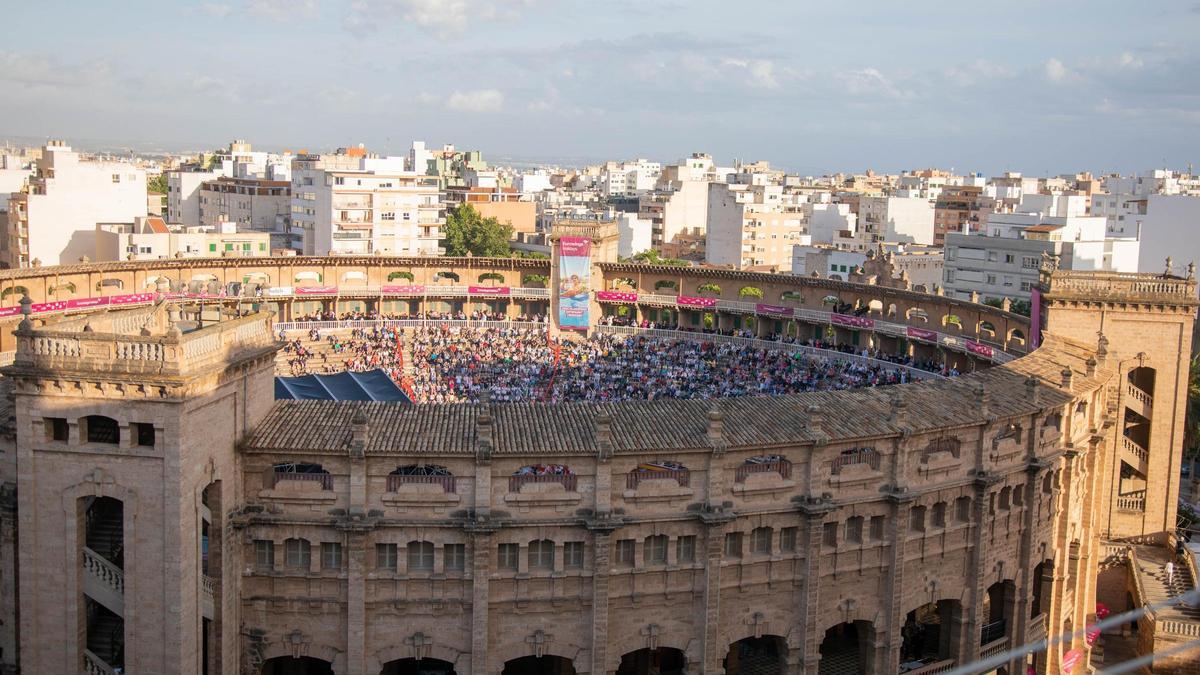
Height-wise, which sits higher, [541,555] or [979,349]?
[979,349]

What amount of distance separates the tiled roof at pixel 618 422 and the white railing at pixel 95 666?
6.16 metres

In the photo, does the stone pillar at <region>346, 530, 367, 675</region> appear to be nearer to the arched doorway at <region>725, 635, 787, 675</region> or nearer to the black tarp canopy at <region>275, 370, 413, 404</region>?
the arched doorway at <region>725, 635, 787, 675</region>

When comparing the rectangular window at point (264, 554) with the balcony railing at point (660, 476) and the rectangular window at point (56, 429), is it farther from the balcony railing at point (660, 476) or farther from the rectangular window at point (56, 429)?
the balcony railing at point (660, 476)

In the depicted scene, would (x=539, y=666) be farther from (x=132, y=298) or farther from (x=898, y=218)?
(x=898, y=218)

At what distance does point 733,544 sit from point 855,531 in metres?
4.17

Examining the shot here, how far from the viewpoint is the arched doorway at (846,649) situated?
122 ft

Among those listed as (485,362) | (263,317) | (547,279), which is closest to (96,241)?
(547,279)

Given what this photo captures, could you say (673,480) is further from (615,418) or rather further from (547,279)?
(547,279)

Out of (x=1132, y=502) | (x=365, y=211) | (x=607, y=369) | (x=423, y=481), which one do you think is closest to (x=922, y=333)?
(x=607, y=369)

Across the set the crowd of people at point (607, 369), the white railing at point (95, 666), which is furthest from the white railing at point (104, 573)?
the crowd of people at point (607, 369)

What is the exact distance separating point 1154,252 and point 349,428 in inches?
3065

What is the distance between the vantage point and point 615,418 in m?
34.5

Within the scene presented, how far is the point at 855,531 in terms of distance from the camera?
119ft

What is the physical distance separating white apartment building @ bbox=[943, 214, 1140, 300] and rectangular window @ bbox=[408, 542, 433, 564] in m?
74.5
